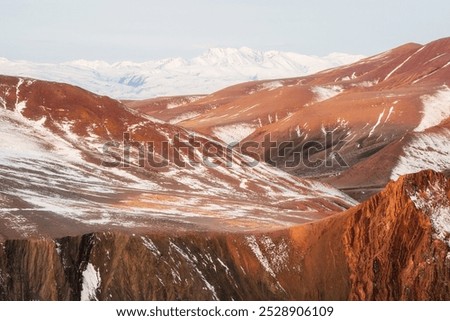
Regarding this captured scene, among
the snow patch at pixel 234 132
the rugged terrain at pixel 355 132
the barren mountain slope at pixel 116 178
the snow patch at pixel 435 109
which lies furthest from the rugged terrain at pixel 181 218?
the snow patch at pixel 234 132

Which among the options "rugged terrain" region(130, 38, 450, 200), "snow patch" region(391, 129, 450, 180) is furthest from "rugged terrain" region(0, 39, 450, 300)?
"rugged terrain" region(130, 38, 450, 200)

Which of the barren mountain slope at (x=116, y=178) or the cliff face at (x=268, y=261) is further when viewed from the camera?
the barren mountain slope at (x=116, y=178)

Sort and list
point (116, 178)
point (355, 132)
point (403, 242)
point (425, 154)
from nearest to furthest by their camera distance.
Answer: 1. point (403, 242)
2. point (116, 178)
3. point (425, 154)
4. point (355, 132)

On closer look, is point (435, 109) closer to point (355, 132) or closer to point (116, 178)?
point (355, 132)

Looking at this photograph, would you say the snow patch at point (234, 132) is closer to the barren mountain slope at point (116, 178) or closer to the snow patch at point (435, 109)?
the snow patch at point (435, 109)

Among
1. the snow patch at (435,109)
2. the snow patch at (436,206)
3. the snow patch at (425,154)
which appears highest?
the snow patch at (436,206)

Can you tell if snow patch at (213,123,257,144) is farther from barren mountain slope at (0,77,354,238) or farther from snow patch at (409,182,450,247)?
snow patch at (409,182,450,247)

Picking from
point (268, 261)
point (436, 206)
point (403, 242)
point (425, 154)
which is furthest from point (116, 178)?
point (425, 154)

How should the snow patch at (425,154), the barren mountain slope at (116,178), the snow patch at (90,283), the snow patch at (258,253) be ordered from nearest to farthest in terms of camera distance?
1. the snow patch at (90,283)
2. the snow patch at (258,253)
3. the barren mountain slope at (116,178)
4. the snow patch at (425,154)

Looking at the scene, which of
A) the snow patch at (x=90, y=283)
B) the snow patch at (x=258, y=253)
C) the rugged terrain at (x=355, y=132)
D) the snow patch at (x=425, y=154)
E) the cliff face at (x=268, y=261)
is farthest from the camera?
the rugged terrain at (x=355, y=132)

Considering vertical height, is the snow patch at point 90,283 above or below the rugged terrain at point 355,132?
above
